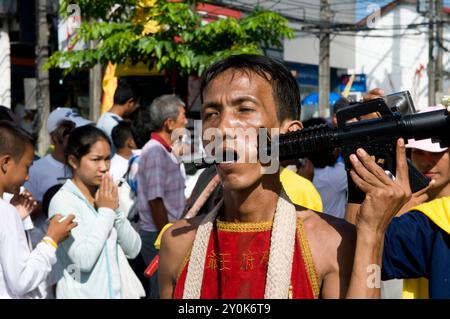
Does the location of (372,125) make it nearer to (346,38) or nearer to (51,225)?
(51,225)

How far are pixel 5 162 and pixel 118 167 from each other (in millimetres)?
2595

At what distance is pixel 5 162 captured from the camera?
3.63 meters

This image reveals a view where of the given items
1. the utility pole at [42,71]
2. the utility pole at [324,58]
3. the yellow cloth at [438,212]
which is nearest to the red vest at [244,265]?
the yellow cloth at [438,212]

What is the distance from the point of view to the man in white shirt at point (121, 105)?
6656mm

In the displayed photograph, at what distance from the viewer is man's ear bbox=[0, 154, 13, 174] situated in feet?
11.9

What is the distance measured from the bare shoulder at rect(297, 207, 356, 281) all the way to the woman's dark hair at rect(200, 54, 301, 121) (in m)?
0.36

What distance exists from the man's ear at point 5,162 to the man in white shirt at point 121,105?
117 inches

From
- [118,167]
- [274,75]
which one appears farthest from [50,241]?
[118,167]

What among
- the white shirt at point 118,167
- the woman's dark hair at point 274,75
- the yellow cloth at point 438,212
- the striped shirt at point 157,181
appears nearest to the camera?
the woman's dark hair at point 274,75

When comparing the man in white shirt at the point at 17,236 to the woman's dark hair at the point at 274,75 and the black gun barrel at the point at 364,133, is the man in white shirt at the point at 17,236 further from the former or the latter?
the black gun barrel at the point at 364,133

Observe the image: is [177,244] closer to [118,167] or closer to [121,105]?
[118,167]
